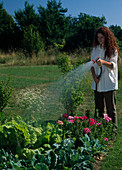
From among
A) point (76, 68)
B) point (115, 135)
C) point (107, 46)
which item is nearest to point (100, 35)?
point (107, 46)

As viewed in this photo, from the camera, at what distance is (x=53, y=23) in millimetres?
31828

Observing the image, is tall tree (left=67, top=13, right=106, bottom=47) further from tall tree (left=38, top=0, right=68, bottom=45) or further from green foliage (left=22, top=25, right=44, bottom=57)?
green foliage (left=22, top=25, right=44, bottom=57)

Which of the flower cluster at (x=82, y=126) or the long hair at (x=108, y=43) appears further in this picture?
the long hair at (x=108, y=43)

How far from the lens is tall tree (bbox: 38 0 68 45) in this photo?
30984 mm

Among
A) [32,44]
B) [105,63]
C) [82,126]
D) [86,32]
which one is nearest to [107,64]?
[105,63]

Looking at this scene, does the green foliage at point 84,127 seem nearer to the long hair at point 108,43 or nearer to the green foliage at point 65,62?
the long hair at point 108,43

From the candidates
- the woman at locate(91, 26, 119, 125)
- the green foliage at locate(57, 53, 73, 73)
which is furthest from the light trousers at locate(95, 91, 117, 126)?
the green foliage at locate(57, 53, 73, 73)

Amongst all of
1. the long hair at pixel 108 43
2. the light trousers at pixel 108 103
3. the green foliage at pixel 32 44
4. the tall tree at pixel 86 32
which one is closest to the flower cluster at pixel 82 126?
the light trousers at pixel 108 103

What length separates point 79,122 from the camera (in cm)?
354

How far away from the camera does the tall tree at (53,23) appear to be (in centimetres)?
3098

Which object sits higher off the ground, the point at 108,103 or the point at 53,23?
the point at 53,23

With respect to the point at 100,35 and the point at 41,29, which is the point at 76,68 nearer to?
the point at 100,35

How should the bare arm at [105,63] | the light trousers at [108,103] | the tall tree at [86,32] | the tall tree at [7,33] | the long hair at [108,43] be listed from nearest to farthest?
the bare arm at [105,63] < the long hair at [108,43] < the light trousers at [108,103] < the tall tree at [86,32] < the tall tree at [7,33]

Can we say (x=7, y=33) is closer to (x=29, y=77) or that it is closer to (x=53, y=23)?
(x=53, y=23)
